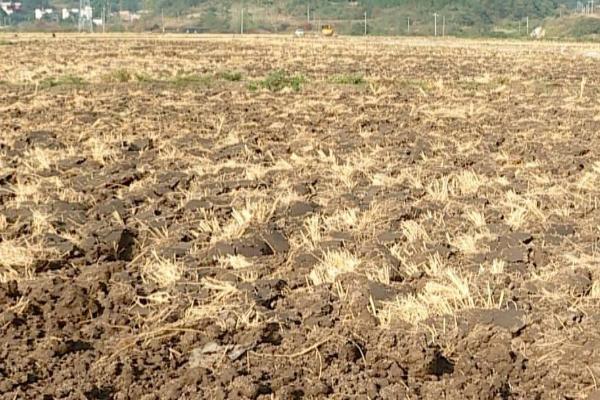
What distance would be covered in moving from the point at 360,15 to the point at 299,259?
129 meters

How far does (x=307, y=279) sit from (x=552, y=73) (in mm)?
19447

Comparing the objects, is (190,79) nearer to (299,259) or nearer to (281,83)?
(281,83)

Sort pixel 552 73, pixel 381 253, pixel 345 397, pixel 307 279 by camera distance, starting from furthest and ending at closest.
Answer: pixel 552 73
pixel 381 253
pixel 307 279
pixel 345 397

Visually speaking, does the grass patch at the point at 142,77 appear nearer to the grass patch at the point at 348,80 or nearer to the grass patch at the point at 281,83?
the grass patch at the point at 281,83

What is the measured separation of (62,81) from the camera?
19.8 m

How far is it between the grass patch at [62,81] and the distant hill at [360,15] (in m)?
82.0

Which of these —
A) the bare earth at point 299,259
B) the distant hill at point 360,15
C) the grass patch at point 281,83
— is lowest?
the bare earth at point 299,259

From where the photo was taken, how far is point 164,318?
204 inches

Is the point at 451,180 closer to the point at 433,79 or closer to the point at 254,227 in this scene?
the point at 254,227

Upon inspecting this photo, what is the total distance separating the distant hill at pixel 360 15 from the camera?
111250mm

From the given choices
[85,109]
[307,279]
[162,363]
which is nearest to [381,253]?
[307,279]

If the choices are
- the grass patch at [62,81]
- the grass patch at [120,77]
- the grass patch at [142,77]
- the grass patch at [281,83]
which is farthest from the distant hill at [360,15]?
the grass patch at [62,81]

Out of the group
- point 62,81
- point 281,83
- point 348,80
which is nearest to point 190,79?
point 281,83

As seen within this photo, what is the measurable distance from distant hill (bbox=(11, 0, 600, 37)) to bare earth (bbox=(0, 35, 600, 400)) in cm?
9044
